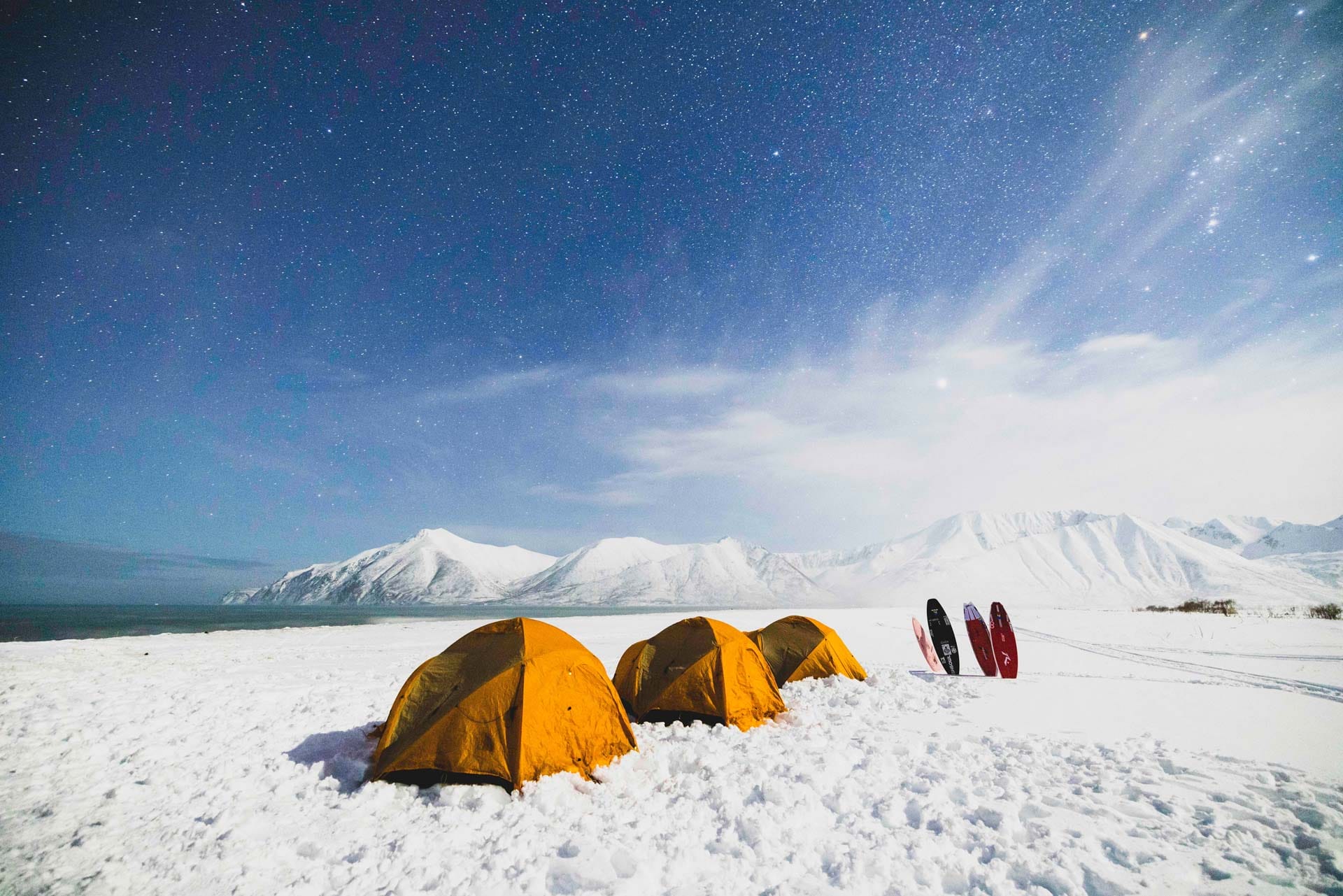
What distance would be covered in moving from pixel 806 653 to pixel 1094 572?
124 m

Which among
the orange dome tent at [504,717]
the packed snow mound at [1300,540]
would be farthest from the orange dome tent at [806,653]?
the packed snow mound at [1300,540]

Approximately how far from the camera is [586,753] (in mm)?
7379

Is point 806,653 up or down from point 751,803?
up

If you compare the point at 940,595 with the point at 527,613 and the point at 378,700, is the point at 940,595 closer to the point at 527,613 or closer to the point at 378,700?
the point at 527,613

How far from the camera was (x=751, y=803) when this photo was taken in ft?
20.7

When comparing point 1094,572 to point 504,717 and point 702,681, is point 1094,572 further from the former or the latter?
point 504,717

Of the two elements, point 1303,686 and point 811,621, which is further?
point 811,621

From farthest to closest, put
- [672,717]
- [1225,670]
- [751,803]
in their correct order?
[1225,670]
[672,717]
[751,803]

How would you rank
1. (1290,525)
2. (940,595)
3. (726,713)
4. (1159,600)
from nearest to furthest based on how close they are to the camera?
(726,713) < (1159,600) < (940,595) < (1290,525)

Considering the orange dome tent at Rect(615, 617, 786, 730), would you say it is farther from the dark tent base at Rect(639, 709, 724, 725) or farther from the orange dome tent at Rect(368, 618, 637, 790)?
the orange dome tent at Rect(368, 618, 637, 790)

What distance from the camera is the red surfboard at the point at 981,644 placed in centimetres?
1416

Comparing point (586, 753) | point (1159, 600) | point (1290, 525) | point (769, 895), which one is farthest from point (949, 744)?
point (1290, 525)

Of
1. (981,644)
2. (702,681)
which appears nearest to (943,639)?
(981,644)

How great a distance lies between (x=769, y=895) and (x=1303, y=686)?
14.7 metres
